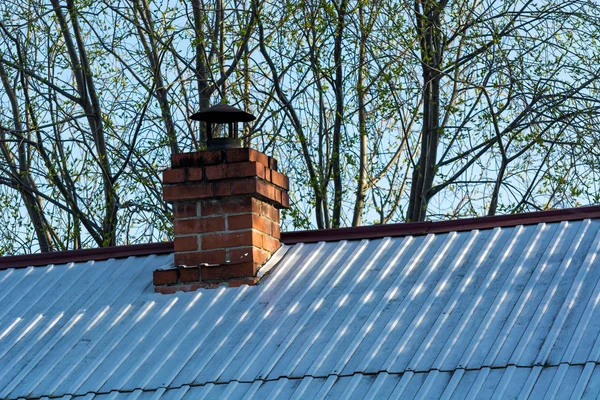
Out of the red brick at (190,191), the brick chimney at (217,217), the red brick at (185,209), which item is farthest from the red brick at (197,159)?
the red brick at (185,209)

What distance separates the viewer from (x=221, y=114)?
26.9 ft

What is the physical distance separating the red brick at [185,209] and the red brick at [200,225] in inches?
1.7

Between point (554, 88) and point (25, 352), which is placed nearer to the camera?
point (25, 352)

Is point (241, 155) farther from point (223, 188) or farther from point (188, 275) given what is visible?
point (188, 275)

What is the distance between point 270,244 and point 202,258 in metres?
0.52

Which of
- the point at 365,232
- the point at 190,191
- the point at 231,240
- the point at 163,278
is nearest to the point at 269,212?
the point at 231,240

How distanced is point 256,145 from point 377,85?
245 centimetres

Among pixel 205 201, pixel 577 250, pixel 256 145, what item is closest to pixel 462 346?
pixel 577 250

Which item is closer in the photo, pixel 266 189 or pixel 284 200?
pixel 266 189

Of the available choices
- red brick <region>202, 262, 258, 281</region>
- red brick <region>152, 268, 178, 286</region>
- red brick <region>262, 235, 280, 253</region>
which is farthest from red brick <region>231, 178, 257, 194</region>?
red brick <region>152, 268, 178, 286</region>

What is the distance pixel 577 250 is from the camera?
699 cm

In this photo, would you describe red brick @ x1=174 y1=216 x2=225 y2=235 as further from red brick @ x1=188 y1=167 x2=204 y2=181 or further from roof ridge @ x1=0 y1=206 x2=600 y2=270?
roof ridge @ x1=0 y1=206 x2=600 y2=270

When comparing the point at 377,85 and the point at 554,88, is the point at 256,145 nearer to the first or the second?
the point at 377,85

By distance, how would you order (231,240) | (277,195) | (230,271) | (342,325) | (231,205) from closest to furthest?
(342,325) → (230,271) → (231,240) → (231,205) → (277,195)
